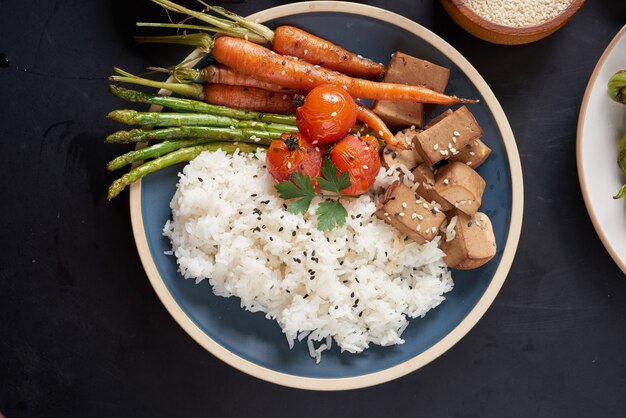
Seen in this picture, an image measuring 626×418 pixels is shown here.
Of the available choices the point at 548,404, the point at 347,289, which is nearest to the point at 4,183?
the point at 347,289

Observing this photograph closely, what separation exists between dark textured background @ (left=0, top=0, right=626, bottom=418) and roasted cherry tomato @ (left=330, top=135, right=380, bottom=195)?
3.23 ft

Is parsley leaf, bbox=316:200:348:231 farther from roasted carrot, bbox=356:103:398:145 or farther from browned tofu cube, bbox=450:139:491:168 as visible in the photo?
browned tofu cube, bbox=450:139:491:168

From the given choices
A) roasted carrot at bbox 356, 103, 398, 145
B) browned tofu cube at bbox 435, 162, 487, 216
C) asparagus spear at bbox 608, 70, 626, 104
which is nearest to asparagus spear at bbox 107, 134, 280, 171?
roasted carrot at bbox 356, 103, 398, 145

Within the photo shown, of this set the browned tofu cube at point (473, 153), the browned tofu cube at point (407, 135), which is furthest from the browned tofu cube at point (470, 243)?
the browned tofu cube at point (407, 135)

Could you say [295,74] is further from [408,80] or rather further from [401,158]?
[401,158]

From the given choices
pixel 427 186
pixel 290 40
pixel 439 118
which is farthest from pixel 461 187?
pixel 290 40

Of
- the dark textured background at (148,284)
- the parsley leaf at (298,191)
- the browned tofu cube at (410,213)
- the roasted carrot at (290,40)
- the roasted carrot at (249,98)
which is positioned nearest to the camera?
the parsley leaf at (298,191)

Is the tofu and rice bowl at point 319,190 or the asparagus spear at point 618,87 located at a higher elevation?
the asparagus spear at point 618,87

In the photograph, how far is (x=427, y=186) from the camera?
2.91 metres

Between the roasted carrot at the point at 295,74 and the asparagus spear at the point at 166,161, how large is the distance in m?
0.40

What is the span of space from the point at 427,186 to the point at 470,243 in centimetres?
37

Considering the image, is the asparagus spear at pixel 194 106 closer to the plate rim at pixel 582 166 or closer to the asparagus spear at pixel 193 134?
the asparagus spear at pixel 193 134

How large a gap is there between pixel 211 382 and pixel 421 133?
1.91m

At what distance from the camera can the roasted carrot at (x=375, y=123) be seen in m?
2.96
